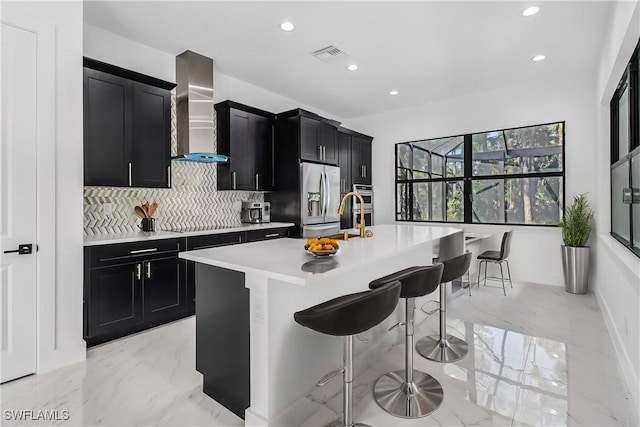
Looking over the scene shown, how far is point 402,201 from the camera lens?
642 centimetres

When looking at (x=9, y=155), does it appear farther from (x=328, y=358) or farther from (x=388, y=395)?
(x=388, y=395)

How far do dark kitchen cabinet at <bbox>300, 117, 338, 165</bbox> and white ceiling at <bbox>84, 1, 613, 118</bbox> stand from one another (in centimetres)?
60

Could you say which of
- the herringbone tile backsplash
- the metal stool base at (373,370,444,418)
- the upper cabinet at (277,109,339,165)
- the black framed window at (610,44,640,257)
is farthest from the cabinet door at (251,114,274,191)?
the black framed window at (610,44,640,257)

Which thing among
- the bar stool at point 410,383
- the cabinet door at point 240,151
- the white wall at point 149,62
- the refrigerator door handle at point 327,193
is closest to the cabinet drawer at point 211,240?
the cabinet door at point 240,151

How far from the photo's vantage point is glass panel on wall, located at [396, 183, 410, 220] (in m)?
6.37

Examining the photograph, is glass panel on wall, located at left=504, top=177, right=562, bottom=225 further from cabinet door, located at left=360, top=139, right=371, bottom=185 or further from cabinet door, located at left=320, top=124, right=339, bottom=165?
cabinet door, located at left=320, top=124, right=339, bottom=165

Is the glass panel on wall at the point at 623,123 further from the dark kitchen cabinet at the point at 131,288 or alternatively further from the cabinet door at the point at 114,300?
the cabinet door at the point at 114,300

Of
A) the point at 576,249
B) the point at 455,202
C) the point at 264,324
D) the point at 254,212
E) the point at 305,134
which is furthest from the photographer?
the point at 455,202

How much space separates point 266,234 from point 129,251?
1722 millimetres

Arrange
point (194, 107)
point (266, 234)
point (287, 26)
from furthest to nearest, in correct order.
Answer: point (266, 234)
point (194, 107)
point (287, 26)

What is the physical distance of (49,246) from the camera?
2.48 meters

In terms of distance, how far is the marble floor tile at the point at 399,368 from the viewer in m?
1.91

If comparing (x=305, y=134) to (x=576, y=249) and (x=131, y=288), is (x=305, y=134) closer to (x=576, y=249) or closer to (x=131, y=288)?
(x=131, y=288)

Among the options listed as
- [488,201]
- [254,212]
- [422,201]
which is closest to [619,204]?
[488,201]
